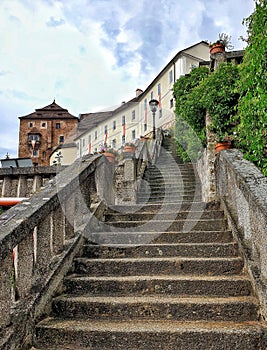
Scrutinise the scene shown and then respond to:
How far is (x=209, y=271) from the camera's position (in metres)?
3.54

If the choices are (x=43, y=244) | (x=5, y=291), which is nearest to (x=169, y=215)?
(x=43, y=244)

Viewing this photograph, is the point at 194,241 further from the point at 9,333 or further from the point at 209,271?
the point at 9,333

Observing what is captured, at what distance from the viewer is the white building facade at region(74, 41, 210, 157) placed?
111ft

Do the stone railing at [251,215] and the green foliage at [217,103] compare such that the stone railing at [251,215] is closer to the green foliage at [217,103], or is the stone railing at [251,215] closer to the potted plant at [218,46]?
the green foliage at [217,103]

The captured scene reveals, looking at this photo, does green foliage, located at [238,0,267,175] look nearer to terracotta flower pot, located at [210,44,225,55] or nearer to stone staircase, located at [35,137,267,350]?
stone staircase, located at [35,137,267,350]

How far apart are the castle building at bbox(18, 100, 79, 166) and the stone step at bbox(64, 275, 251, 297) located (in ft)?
164

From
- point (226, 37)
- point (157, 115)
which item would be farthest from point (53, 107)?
point (226, 37)

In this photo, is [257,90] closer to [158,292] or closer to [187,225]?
[187,225]

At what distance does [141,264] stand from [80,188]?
1228 millimetres

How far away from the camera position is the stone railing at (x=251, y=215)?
2.81 meters

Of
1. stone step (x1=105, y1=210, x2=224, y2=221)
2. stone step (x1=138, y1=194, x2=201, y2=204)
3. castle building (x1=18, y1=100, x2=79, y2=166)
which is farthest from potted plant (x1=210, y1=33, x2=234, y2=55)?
castle building (x1=18, y1=100, x2=79, y2=166)

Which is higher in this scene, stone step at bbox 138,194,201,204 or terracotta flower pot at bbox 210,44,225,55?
terracotta flower pot at bbox 210,44,225,55

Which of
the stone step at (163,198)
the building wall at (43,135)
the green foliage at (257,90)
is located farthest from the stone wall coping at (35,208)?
the building wall at (43,135)

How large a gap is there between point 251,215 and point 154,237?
4.83 feet
